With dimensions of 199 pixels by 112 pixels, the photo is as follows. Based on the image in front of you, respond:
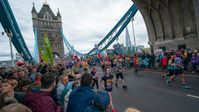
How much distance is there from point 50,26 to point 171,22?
3289 inches

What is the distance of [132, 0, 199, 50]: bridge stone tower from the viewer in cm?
1997

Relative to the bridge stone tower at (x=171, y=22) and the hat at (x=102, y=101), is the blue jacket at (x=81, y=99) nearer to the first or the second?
the hat at (x=102, y=101)

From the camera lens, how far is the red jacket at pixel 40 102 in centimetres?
264

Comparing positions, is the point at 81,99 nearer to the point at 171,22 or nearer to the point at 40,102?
A: the point at 40,102

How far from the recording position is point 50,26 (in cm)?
9794

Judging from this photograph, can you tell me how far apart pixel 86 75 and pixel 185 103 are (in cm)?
488

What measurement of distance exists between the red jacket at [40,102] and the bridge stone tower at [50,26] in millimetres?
91097

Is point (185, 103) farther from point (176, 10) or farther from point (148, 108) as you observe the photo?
point (176, 10)

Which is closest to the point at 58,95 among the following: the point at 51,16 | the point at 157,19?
the point at 157,19

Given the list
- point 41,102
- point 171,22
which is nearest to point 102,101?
point 41,102

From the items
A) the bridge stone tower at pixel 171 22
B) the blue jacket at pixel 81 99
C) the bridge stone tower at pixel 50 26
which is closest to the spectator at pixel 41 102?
the blue jacket at pixel 81 99

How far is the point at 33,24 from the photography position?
92750 millimetres

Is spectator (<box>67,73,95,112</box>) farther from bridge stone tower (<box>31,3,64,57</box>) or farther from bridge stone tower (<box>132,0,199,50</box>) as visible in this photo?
bridge stone tower (<box>31,3,64,57</box>)

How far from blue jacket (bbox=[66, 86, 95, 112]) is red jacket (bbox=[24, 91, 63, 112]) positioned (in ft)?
0.77
